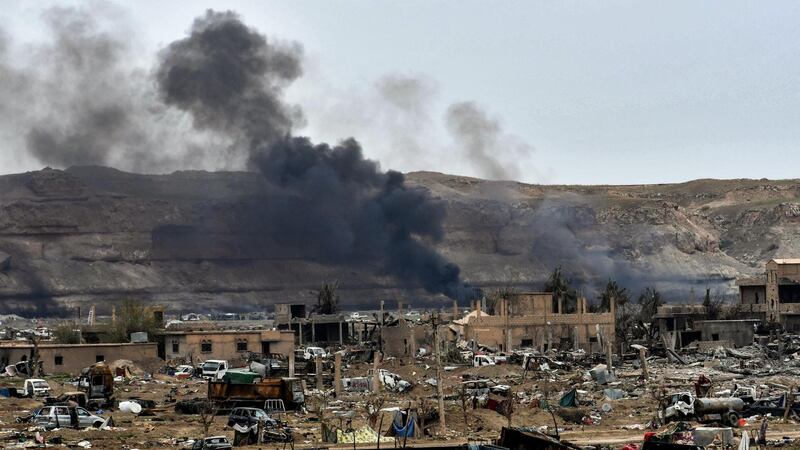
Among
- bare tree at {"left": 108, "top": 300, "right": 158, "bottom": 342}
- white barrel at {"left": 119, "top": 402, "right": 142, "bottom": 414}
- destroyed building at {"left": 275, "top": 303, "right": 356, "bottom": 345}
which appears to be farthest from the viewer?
destroyed building at {"left": 275, "top": 303, "right": 356, "bottom": 345}

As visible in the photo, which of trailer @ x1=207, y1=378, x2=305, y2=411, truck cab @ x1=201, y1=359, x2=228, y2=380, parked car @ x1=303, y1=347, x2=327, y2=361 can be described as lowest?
trailer @ x1=207, y1=378, x2=305, y2=411

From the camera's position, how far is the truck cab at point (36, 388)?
1910 inches

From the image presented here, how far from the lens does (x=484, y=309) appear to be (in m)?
88.2

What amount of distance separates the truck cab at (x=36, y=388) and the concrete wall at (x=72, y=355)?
12855 millimetres

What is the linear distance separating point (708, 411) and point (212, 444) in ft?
43.2

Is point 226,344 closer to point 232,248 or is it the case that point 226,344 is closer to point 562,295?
point 562,295

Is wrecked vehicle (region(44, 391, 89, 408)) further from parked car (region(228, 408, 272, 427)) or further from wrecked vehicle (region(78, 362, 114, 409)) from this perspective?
parked car (region(228, 408, 272, 427))

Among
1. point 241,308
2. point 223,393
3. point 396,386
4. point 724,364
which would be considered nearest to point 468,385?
point 396,386

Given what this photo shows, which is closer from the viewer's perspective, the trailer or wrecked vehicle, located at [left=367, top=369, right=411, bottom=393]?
the trailer

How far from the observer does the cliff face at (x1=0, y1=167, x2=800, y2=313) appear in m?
166

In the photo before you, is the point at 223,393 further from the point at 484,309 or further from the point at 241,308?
the point at 241,308

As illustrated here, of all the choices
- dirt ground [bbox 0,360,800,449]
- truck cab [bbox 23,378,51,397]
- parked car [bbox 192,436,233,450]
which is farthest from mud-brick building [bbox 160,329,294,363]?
parked car [bbox 192,436,233,450]

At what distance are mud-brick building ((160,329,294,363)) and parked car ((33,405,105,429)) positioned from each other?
27701mm

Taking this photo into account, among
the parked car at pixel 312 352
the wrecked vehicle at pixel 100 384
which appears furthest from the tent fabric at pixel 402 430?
the parked car at pixel 312 352
